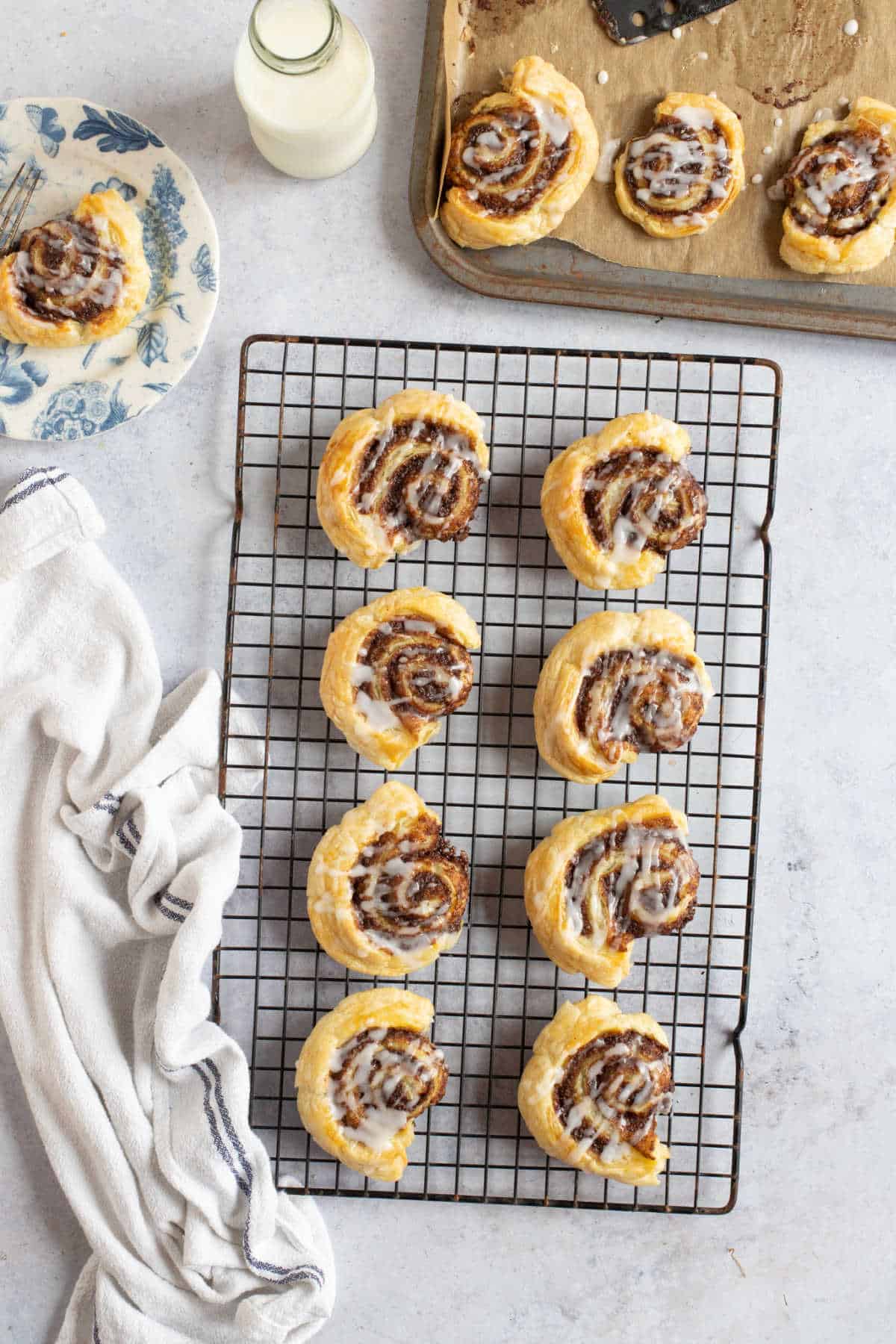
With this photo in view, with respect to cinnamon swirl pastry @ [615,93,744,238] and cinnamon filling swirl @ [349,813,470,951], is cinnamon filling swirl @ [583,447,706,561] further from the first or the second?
cinnamon filling swirl @ [349,813,470,951]

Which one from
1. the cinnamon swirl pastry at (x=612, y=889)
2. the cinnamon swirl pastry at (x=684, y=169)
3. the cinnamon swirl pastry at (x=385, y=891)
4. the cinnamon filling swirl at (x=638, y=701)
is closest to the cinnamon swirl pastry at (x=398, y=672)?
the cinnamon swirl pastry at (x=385, y=891)

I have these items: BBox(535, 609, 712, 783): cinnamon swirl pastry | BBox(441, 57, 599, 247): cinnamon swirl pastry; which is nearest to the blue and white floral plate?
BBox(441, 57, 599, 247): cinnamon swirl pastry

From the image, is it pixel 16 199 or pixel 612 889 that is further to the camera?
pixel 16 199

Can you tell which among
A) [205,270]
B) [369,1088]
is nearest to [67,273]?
[205,270]

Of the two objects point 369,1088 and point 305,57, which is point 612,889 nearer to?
point 369,1088

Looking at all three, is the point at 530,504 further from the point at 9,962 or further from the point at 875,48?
the point at 9,962

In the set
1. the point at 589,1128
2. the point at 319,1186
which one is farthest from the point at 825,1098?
the point at 319,1186
